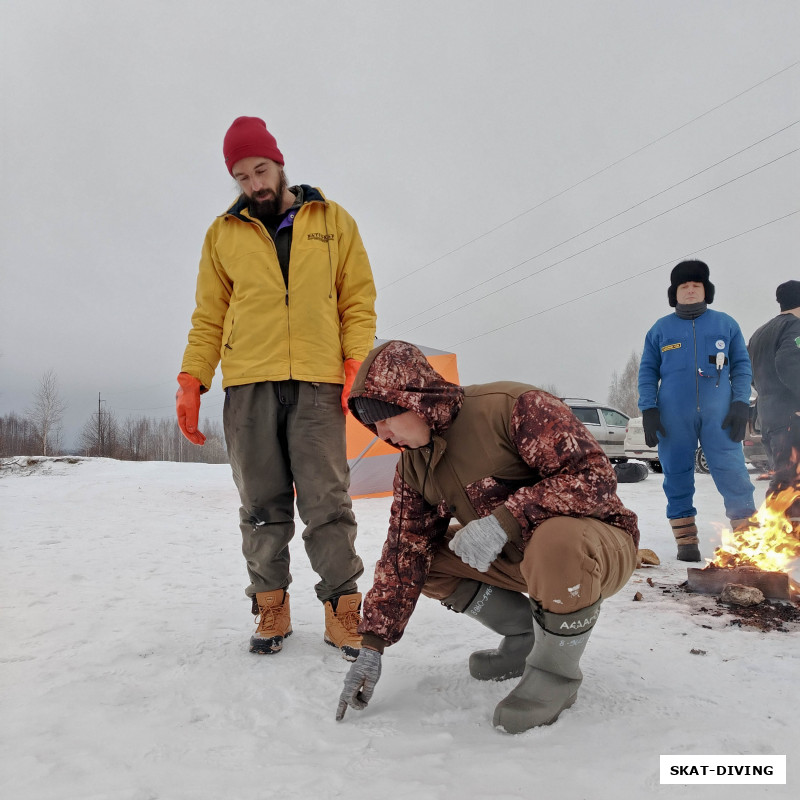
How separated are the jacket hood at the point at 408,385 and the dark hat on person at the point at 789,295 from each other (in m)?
3.91

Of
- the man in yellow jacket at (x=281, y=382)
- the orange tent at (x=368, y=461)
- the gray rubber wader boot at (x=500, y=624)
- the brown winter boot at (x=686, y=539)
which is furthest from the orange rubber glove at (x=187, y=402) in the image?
the orange tent at (x=368, y=461)

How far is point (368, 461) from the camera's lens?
21.9 feet

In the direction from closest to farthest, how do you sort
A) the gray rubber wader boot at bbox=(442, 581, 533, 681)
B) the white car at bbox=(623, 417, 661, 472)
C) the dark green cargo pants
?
the gray rubber wader boot at bbox=(442, 581, 533, 681), the dark green cargo pants, the white car at bbox=(623, 417, 661, 472)

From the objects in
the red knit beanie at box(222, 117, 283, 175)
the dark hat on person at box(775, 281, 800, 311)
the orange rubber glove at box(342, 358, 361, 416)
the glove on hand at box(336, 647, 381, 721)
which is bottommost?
the glove on hand at box(336, 647, 381, 721)

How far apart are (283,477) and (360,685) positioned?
93 centimetres

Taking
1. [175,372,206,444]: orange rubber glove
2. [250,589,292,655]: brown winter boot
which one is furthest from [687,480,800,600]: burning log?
[175,372,206,444]: orange rubber glove

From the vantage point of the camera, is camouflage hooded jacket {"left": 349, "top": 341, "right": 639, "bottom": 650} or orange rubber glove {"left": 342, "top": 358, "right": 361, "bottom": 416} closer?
camouflage hooded jacket {"left": 349, "top": 341, "right": 639, "bottom": 650}

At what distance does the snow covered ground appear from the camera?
1.35 meters

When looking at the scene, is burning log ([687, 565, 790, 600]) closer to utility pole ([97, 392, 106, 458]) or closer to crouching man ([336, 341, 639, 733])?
crouching man ([336, 341, 639, 733])

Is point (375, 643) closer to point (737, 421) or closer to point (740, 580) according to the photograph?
point (740, 580)

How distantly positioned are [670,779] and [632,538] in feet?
2.01

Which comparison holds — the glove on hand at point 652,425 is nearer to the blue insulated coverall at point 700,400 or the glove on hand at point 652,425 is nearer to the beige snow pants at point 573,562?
the blue insulated coverall at point 700,400

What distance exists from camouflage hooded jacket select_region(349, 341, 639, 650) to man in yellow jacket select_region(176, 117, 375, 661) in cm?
53

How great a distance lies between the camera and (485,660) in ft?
6.30
